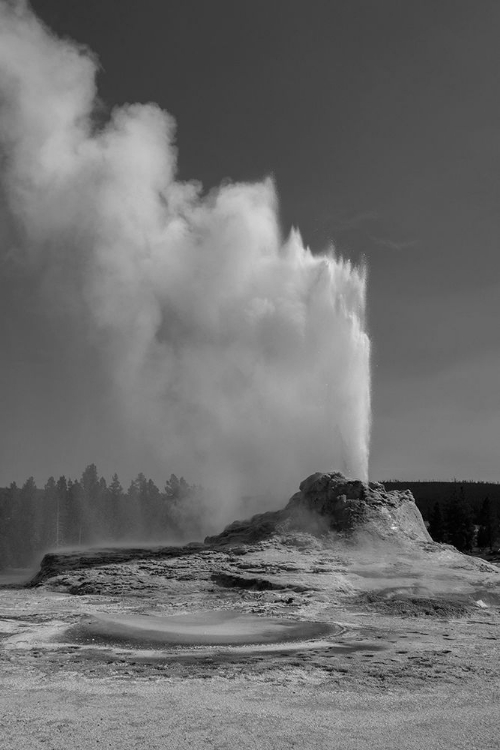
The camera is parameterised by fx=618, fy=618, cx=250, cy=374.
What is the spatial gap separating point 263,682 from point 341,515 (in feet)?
69.3

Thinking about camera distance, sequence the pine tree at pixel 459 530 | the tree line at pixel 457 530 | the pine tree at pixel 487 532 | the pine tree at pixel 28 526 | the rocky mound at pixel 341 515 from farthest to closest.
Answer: the pine tree at pixel 487 532
the tree line at pixel 457 530
the pine tree at pixel 459 530
the pine tree at pixel 28 526
the rocky mound at pixel 341 515

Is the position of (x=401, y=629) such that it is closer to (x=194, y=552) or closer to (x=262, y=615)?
(x=262, y=615)

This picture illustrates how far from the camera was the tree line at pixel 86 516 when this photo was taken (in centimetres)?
7056

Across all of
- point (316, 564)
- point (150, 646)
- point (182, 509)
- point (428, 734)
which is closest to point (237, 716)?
point (428, 734)

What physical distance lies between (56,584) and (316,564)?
1193 centimetres

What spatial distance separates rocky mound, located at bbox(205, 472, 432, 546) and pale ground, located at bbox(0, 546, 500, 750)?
7948 mm

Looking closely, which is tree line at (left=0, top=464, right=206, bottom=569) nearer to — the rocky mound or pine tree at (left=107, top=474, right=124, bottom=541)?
pine tree at (left=107, top=474, right=124, bottom=541)

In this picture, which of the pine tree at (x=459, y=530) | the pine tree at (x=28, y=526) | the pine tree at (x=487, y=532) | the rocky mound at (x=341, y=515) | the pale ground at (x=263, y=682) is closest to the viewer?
the pale ground at (x=263, y=682)

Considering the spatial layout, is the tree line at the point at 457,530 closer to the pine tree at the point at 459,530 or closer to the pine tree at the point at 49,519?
the pine tree at the point at 459,530

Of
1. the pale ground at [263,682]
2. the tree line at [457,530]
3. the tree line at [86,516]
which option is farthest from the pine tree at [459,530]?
the pale ground at [263,682]

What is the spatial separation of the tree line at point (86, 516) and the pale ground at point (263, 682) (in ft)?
140

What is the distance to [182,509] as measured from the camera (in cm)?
7600

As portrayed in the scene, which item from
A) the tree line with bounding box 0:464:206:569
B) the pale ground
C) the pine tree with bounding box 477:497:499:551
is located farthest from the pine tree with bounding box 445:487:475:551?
the pale ground

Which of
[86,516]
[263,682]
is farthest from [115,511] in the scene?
[263,682]
